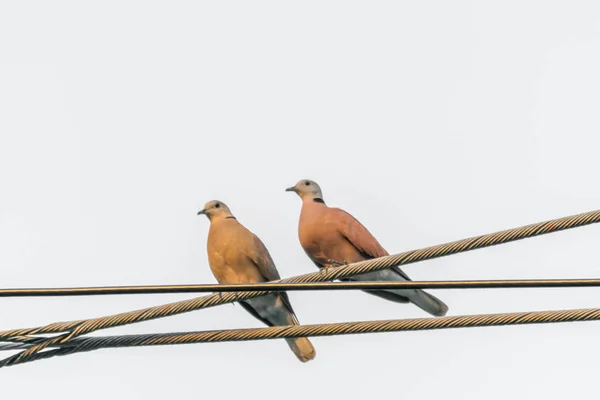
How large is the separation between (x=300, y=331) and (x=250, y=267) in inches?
119

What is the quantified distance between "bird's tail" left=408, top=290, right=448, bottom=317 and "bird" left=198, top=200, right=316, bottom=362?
0.96 meters

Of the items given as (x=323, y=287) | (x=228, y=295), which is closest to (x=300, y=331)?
(x=228, y=295)

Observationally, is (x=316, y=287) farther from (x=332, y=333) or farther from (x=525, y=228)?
(x=525, y=228)

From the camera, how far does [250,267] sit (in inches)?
374

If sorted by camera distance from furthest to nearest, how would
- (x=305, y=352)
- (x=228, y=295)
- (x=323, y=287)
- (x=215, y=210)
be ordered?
(x=215, y=210)
(x=305, y=352)
(x=228, y=295)
(x=323, y=287)

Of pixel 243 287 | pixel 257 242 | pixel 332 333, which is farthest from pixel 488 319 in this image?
pixel 257 242

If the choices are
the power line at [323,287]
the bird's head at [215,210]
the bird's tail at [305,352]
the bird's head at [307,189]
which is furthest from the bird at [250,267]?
the power line at [323,287]

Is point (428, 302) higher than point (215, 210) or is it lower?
lower

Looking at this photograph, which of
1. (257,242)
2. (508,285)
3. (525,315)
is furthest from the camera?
(257,242)

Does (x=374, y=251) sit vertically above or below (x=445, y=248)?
above

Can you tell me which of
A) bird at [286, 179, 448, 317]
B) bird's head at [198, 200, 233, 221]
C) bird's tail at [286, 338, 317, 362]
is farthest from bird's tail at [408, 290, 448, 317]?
bird's head at [198, 200, 233, 221]

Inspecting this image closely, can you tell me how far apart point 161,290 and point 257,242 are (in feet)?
12.4

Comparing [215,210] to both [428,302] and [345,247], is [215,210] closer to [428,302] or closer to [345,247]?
[345,247]

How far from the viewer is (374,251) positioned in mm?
9898
